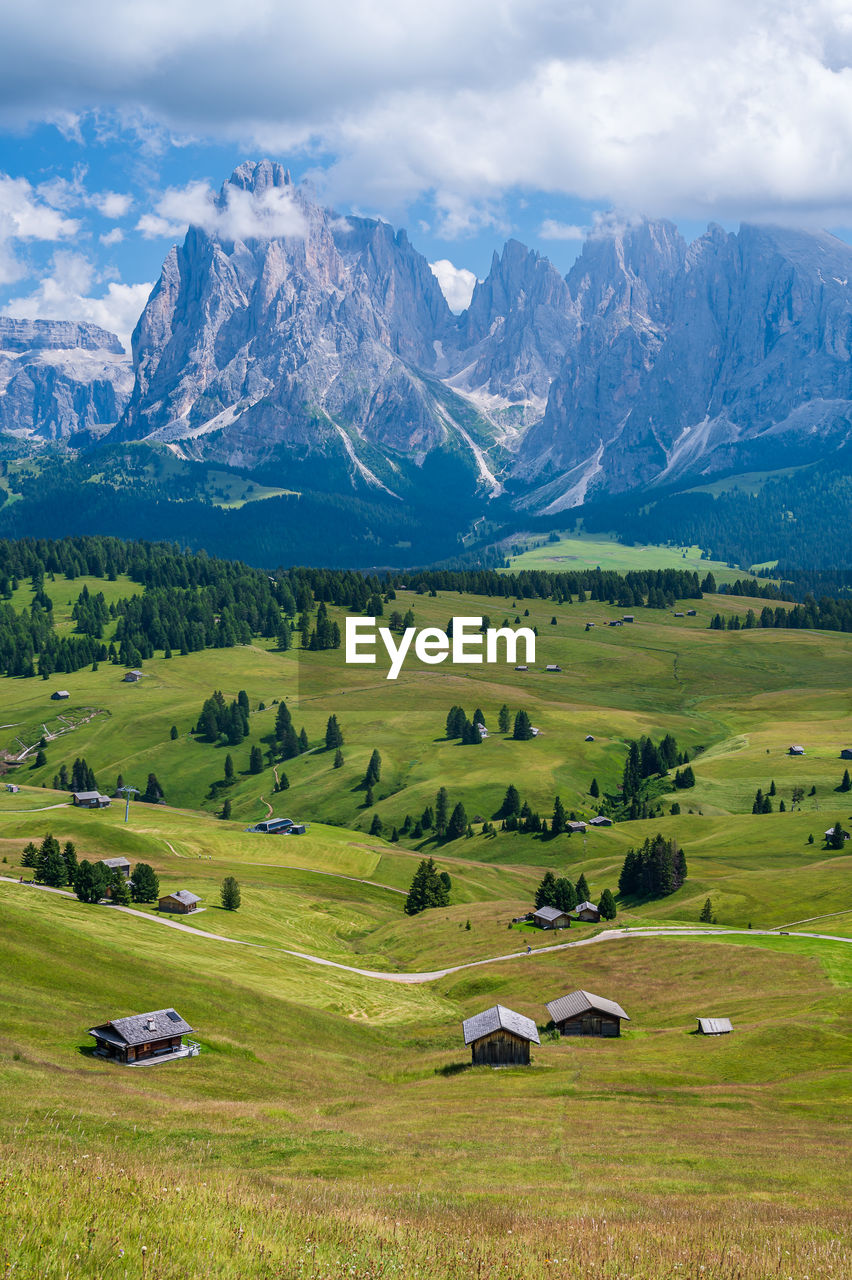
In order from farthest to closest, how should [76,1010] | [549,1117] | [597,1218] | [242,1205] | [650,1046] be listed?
[650,1046] < [76,1010] < [549,1117] < [597,1218] < [242,1205]

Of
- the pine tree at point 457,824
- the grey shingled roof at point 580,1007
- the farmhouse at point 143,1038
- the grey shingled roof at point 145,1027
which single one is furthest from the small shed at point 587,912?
the grey shingled roof at point 145,1027

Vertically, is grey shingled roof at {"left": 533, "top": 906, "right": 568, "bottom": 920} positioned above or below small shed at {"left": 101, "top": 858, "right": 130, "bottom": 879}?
below

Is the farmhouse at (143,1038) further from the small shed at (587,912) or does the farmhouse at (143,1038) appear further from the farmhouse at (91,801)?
the farmhouse at (91,801)

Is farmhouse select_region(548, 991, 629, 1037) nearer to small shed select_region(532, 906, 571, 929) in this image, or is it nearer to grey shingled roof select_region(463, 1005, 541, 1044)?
grey shingled roof select_region(463, 1005, 541, 1044)

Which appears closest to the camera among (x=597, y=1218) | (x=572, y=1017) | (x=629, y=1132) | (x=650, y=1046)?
(x=597, y=1218)

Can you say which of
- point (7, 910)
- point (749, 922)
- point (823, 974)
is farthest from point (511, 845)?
point (7, 910)

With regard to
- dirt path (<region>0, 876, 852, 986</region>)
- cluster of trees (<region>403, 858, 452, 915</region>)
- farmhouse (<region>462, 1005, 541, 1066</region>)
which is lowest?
cluster of trees (<region>403, 858, 452, 915</region>)

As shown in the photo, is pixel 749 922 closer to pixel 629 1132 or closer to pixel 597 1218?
pixel 629 1132

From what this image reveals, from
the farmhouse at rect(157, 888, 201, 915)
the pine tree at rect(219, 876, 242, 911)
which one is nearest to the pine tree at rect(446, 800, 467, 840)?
the pine tree at rect(219, 876, 242, 911)
